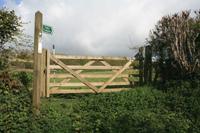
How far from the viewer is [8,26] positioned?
1659 centimetres

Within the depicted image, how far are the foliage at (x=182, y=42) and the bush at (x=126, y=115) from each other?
2.04m

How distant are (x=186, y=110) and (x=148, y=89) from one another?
2.40m

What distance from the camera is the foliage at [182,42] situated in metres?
17.0

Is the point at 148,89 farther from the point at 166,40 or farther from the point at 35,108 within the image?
the point at 35,108

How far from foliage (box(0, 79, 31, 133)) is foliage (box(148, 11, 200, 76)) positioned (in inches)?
236

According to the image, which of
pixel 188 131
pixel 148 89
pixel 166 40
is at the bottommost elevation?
pixel 188 131

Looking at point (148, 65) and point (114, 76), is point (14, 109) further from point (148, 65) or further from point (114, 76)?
point (148, 65)

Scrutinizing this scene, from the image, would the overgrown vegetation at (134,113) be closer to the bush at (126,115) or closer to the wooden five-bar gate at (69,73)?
the bush at (126,115)

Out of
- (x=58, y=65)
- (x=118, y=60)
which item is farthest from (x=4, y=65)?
(x=118, y=60)

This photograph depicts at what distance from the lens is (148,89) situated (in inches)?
650

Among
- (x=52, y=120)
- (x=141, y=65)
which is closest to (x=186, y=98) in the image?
(x=141, y=65)

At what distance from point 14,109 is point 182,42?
719cm

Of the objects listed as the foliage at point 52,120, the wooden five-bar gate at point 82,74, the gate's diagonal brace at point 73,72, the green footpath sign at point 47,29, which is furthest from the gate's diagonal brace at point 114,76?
the green footpath sign at point 47,29

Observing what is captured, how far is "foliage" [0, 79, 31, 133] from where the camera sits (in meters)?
12.4
